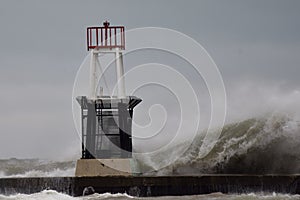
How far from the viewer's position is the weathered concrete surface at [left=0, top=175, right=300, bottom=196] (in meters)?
18.4

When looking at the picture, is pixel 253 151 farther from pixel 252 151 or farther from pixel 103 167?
pixel 103 167

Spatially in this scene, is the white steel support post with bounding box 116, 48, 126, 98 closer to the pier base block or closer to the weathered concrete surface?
the pier base block

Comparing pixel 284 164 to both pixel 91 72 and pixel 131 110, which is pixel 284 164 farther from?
pixel 91 72

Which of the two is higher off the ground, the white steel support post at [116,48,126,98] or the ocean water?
the white steel support post at [116,48,126,98]

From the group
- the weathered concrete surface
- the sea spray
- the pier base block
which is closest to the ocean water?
the sea spray

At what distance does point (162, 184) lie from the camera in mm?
18859

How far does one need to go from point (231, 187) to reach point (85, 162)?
20.1 ft

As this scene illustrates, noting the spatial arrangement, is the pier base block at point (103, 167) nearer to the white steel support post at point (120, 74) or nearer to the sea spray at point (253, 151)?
the white steel support post at point (120, 74)

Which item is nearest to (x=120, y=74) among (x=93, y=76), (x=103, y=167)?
(x=93, y=76)

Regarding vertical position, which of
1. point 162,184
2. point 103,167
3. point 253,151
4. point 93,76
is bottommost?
point 162,184

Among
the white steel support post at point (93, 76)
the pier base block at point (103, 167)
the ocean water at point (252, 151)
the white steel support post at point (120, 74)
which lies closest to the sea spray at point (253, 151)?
the ocean water at point (252, 151)

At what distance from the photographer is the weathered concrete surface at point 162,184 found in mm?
18391

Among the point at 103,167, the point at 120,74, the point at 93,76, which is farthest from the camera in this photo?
the point at 93,76

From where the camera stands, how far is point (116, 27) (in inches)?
965
